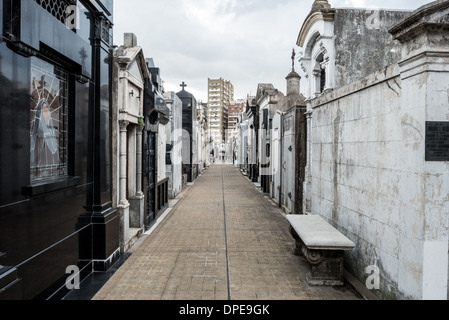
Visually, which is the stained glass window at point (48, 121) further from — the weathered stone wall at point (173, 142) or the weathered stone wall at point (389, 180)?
the weathered stone wall at point (173, 142)

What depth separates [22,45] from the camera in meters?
3.63

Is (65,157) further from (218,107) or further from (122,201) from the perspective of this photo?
(218,107)

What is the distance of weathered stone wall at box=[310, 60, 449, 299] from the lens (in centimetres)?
362

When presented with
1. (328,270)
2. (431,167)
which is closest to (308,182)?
(328,270)

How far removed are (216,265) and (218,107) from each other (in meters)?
110

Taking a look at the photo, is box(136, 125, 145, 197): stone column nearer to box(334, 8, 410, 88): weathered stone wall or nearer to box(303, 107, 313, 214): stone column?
box(303, 107, 313, 214): stone column

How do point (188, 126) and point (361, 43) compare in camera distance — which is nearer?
point (361, 43)

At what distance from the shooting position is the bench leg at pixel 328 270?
17.6 feet

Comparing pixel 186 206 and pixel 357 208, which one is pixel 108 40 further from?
pixel 186 206

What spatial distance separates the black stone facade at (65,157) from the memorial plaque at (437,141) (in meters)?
4.57

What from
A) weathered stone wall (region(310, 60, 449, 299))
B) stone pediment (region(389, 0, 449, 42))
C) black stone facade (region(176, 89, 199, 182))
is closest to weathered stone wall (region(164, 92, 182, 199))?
black stone facade (region(176, 89, 199, 182))

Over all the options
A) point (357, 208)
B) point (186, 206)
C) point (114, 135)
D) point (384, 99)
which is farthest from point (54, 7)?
point (186, 206)

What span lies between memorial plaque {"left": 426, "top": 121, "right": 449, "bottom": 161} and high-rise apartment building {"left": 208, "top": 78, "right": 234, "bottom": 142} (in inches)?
4238

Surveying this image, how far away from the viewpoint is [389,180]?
4512mm
